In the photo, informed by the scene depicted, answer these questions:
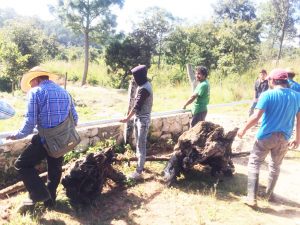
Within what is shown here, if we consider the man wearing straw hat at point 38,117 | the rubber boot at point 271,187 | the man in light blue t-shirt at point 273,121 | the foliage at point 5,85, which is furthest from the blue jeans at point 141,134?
the foliage at point 5,85

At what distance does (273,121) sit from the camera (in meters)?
4.13

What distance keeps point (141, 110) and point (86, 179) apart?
1.24m

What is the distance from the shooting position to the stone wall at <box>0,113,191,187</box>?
481 centimetres

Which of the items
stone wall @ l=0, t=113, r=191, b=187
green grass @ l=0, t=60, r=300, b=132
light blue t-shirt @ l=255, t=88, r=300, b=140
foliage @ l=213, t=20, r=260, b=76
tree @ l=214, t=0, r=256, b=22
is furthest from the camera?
tree @ l=214, t=0, r=256, b=22

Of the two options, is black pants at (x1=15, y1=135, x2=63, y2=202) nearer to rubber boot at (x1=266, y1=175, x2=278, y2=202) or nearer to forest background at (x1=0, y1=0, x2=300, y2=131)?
rubber boot at (x1=266, y1=175, x2=278, y2=202)

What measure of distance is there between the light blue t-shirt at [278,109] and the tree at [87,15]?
60.8 ft

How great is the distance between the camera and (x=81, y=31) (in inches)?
884

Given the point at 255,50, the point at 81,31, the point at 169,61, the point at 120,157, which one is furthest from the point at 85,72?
the point at 120,157

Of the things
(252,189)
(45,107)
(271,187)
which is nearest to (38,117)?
(45,107)

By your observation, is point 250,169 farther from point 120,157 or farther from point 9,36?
point 9,36

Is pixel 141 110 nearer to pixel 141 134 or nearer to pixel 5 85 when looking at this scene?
pixel 141 134

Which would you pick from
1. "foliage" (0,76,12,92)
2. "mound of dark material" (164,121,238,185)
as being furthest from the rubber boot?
"foliage" (0,76,12,92)

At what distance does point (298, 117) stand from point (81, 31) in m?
19.9

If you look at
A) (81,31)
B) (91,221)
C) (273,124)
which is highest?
(81,31)
